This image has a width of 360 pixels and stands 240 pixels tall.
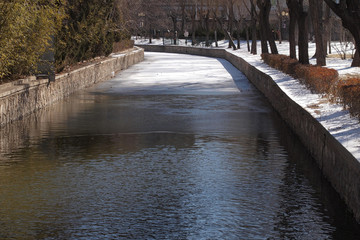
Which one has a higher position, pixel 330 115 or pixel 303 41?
pixel 303 41

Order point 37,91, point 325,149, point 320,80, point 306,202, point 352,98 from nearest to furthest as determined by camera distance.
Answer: point 306,202, point 325,149, point 352,98, point 320,80, point 37,91

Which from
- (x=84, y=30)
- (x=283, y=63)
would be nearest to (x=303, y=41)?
(x=283, y=63)

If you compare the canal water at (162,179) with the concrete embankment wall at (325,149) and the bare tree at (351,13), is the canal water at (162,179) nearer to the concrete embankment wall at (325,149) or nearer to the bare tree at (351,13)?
the concrete embankment wall at (325,149)

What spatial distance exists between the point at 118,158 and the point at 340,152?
15.0 feet

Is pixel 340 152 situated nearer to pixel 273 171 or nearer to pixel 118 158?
pixel 273 171

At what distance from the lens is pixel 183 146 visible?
49.4 ft

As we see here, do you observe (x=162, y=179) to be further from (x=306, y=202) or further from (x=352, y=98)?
(x=352, y=98)

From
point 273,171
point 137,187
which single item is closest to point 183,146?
point 273,171

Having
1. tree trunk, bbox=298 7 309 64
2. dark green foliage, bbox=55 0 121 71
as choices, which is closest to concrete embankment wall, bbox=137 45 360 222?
tree trunk, bbox=298 7 309 64

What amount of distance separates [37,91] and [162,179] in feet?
36.7

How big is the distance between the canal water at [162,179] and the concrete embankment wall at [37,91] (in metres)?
0.40

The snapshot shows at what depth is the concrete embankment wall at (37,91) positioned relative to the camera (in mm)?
18719

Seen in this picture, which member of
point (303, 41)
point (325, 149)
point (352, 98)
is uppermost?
point (303, 41)

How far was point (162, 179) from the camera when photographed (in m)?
11.7
